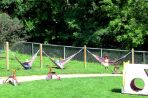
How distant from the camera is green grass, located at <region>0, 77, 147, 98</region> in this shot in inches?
702

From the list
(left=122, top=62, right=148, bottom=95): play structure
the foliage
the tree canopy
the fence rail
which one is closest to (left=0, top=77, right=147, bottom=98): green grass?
(left=122, top=62, right=148, bottom=95): play structure

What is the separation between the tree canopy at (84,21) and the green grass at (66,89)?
16.1 meters

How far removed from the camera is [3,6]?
47312 mm

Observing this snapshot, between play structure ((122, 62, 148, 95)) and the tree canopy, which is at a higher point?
the tree canopy

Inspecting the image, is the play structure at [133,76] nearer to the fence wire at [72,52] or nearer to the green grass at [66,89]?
the green grass at [66,89]

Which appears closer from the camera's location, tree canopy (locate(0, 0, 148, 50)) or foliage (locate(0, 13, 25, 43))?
tree canopy (locate(0, 0, 148, 50))

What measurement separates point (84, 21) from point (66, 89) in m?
24.9

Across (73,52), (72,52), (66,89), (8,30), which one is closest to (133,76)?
(66,89)

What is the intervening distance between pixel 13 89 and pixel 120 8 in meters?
22.2

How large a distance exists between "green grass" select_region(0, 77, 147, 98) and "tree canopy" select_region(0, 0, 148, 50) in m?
16.1

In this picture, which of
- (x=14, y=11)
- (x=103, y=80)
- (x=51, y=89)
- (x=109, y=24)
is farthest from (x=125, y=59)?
(x=14, y=11)

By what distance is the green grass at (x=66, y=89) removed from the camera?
17.8m

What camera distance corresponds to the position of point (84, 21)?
43.9 metres

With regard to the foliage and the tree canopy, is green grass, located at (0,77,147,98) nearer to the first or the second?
the tree canopy
